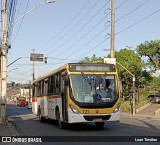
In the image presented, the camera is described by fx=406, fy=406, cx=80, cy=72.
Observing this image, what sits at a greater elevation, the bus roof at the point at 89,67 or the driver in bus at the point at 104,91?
the bus roof at the point at 89,67

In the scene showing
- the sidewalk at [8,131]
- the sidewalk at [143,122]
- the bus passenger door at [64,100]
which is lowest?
the sidewalk at [143,122]

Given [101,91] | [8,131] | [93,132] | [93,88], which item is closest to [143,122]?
[101,91]

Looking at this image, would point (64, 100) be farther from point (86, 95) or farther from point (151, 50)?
point (151, 50)

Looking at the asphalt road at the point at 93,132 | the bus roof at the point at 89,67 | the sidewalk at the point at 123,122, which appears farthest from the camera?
the bus roof at the point at 89,67

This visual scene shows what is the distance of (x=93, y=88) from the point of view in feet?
60.2

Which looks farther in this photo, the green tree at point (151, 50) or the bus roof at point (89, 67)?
the green tree at point (151, 50)

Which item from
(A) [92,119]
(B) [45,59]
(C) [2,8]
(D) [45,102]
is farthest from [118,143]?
(B) [45,59]

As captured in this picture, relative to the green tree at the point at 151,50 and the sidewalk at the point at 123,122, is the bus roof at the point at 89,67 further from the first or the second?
the green tree at the point at 151,50

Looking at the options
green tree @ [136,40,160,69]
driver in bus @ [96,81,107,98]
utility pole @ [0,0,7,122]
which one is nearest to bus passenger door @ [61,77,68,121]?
driver in bus @ [96,81,107,98]

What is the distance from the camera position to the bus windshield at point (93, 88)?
1817cm

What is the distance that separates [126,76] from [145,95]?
4132mm

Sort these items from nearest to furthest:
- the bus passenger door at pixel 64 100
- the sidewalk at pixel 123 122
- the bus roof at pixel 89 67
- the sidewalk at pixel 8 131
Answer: the sidewalk at pixel 8 131 → the sidewalk at pixel 123 122 → the bus passenger door at pixel 64 100 → the bus roof at pixel 89 67

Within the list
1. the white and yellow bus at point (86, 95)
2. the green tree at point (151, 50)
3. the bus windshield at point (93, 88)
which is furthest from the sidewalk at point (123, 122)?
the green tree at point (151, 50)

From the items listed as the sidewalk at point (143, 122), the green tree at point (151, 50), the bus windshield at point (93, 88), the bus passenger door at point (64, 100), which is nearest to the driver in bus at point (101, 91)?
the bus windshield at point (93, 88)
